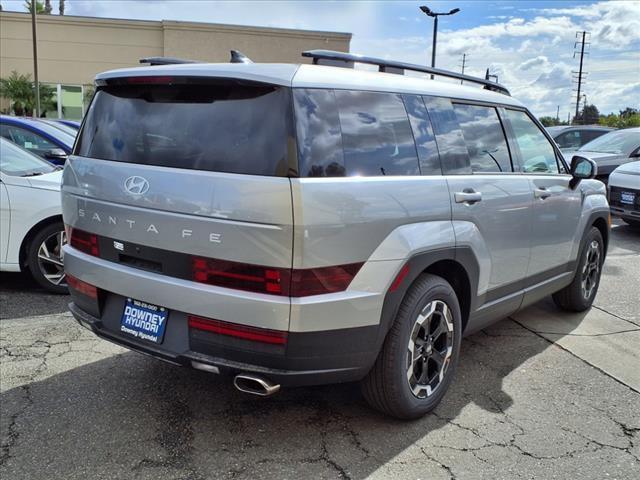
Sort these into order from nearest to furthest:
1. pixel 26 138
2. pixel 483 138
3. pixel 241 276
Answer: pixel 241 276 < pixel 483 138 < pixel 26 138

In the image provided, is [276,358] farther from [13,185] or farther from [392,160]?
[13,185]

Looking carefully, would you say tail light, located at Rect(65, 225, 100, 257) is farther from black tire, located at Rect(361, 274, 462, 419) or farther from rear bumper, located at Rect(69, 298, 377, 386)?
black tire, located at Rect(361, 274, 462, 419)

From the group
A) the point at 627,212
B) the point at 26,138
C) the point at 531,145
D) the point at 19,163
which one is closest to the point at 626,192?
the point at 627,212

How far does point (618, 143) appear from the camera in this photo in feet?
38.5

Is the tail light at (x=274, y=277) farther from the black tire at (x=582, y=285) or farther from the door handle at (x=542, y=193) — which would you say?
the black tire at (x=582, y=285)

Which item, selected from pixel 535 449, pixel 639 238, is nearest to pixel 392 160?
pixel 535 449

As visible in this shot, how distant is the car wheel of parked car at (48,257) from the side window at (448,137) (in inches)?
147

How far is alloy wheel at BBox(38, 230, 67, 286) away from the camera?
548 cm

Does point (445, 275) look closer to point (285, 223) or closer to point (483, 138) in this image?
point (483, 138)

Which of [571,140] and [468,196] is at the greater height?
[571,140]

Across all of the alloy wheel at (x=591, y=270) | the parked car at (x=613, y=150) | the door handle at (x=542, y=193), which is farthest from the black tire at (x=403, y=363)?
the parked car at (x=613, y=150)

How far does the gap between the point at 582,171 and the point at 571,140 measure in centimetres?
1064

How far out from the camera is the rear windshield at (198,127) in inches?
104

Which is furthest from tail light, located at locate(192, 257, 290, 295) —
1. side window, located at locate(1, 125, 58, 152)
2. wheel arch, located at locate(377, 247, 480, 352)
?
side window, located at locate(1, 125, 58, 152)
